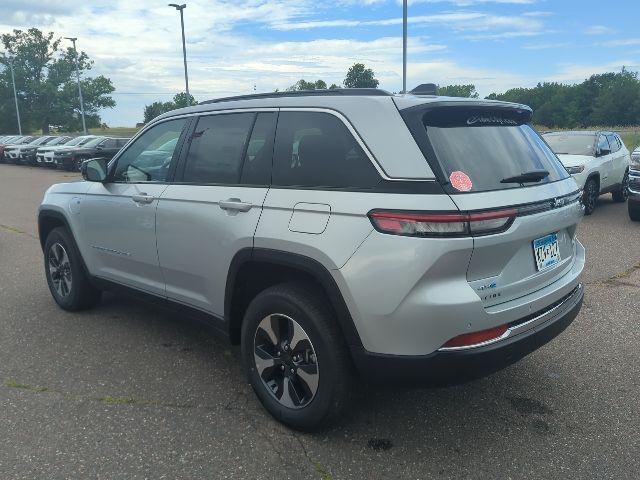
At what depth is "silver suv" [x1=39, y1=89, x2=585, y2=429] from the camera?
2.46 meters

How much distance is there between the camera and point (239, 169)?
10.7 feet

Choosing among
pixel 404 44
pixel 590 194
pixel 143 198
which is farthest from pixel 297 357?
pixel 404 44

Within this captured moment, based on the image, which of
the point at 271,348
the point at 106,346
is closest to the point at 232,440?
the point at 271,348

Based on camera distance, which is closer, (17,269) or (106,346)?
(106,346)

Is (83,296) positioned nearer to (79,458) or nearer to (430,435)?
(79,458)

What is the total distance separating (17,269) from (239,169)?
4563mm

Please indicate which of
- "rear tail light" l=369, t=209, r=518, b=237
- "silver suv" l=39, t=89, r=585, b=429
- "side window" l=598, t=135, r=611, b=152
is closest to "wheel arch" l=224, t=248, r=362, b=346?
"silver suv" l=39, t=89, r=585, b=429

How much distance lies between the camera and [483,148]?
110 inches

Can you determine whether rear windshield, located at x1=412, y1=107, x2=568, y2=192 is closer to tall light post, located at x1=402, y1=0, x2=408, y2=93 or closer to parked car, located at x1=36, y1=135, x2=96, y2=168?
tall light post, located at x1=402, y1=0, x2=408, y2=93

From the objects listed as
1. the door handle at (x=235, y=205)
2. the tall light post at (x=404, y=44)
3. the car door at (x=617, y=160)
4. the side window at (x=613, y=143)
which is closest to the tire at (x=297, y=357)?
the door handle at (x=235, y=205)

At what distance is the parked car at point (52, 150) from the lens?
2492 cm

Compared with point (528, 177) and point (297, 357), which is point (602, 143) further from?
point (297, 357)

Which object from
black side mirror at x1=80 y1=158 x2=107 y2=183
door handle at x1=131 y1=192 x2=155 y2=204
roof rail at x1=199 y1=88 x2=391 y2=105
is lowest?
door handle at x1=131 y1=192 x2=155 y2=204

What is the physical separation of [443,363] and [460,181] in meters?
0.83
